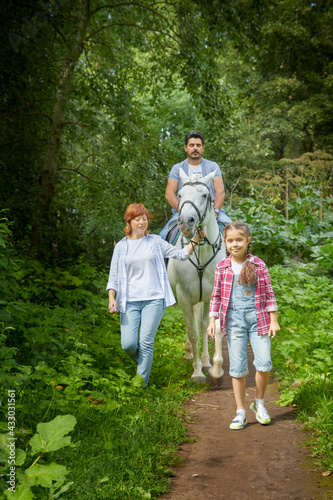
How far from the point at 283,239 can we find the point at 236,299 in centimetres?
796

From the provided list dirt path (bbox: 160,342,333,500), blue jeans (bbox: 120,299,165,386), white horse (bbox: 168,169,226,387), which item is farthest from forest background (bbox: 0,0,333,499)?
white horse (bbox: 168,169,226,387)

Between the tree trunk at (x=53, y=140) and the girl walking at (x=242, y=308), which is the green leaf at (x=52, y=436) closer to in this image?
the girl walking at (x=242, y=308)

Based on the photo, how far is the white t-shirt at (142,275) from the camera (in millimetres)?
4797

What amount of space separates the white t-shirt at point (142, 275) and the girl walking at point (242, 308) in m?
0.90

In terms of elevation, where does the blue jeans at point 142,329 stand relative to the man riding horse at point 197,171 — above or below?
below

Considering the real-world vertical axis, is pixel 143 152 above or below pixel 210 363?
above

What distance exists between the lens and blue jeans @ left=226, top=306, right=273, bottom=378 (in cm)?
402

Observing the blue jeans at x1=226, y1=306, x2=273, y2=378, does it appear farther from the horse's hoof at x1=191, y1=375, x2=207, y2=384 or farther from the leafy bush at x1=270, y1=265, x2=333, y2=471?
the horse's hoof at x1=191, y1=375, x2=207, y2=384

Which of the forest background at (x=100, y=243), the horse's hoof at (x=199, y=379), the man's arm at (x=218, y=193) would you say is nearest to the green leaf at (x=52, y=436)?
the forest background at (x=100, y=243)

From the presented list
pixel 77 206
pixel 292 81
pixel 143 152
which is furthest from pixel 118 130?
pixel 292 81

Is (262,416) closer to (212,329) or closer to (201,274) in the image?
(212,329)

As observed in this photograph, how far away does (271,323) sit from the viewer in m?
3.93

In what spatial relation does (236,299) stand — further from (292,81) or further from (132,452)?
(292,81)

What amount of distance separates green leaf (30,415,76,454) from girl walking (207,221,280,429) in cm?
176
